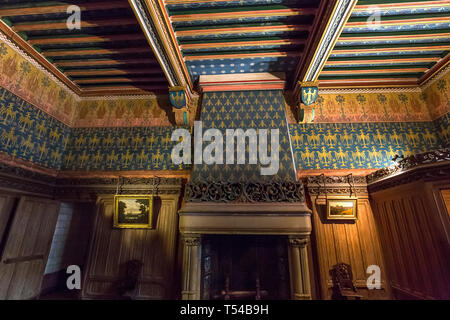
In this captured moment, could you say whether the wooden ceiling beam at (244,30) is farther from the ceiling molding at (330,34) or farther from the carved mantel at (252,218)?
the carved mantel at (252,218)

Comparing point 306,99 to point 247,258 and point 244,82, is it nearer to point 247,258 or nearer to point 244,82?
point 244,82

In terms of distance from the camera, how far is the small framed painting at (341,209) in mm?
3582

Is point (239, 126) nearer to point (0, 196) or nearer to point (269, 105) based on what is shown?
point (269, 105)

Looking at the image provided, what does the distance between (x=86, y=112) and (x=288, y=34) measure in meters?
4.69

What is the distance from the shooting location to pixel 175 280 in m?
3.51

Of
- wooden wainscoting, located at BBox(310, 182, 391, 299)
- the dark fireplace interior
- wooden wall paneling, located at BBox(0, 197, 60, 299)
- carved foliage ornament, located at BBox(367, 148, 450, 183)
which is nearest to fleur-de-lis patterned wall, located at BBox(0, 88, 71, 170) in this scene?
wooden wall paneling, located at BBox(0, 197, 60, 299)

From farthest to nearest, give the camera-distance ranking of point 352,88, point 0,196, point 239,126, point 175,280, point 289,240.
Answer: point 352,88
point 239,126
point 175,280
point 0,196
point 289,240

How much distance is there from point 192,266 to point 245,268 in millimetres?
950

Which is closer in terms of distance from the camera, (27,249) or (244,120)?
(27,249)

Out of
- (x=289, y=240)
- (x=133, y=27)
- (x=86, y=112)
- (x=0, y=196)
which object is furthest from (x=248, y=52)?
(x=0, y=196)

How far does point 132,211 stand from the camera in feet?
12.5

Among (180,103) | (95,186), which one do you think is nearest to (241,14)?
(180,103)

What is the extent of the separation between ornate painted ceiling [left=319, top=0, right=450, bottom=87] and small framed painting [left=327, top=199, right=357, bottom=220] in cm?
259

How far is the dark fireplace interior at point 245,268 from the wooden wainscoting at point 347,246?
0.74 meters
